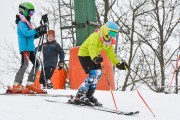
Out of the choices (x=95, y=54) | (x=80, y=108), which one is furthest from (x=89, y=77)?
(x=80, y=108)

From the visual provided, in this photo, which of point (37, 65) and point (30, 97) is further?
point (37, 65)

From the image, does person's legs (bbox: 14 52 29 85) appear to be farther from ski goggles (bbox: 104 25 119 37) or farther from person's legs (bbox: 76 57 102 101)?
ski goggles (bbox: 104 25 119 37)

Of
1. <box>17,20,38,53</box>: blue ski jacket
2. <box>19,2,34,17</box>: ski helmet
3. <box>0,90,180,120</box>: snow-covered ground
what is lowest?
<box>0,90,180,120</box>: snow-covered ground

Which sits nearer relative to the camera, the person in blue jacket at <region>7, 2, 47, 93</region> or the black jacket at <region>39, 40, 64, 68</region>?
the person in blue jacket at <region>7, 2, 47, 93</region>

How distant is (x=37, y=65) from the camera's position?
289 inches

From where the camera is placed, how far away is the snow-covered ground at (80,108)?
4926 millimetres

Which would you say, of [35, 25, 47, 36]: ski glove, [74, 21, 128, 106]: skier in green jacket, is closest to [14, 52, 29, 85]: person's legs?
[35, 25, 47, 36]: ski glove

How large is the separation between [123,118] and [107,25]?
1726mm

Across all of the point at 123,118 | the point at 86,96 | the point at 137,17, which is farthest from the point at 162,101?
the point at 137,17

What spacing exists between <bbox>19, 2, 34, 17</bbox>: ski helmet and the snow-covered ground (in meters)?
1.67

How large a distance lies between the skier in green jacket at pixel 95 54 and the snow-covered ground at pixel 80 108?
51 centimetres

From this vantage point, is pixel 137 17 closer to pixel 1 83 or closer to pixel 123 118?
pixel 1 83

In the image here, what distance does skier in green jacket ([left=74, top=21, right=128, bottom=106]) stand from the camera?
6438 millimetres

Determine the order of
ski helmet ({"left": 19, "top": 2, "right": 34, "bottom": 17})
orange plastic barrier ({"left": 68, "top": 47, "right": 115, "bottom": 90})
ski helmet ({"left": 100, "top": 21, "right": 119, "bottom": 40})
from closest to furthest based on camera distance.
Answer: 1. ski helmet ({"left": 100, "top": 21, "right": 119, "bottom": 40})
2. ski helmet ({"left": 19, "top": 2, "right": 34, "bottom": 17})
3. orange plastic barrier ({"left": 68, "top": 47, "right": 115, "bottom": 90})
